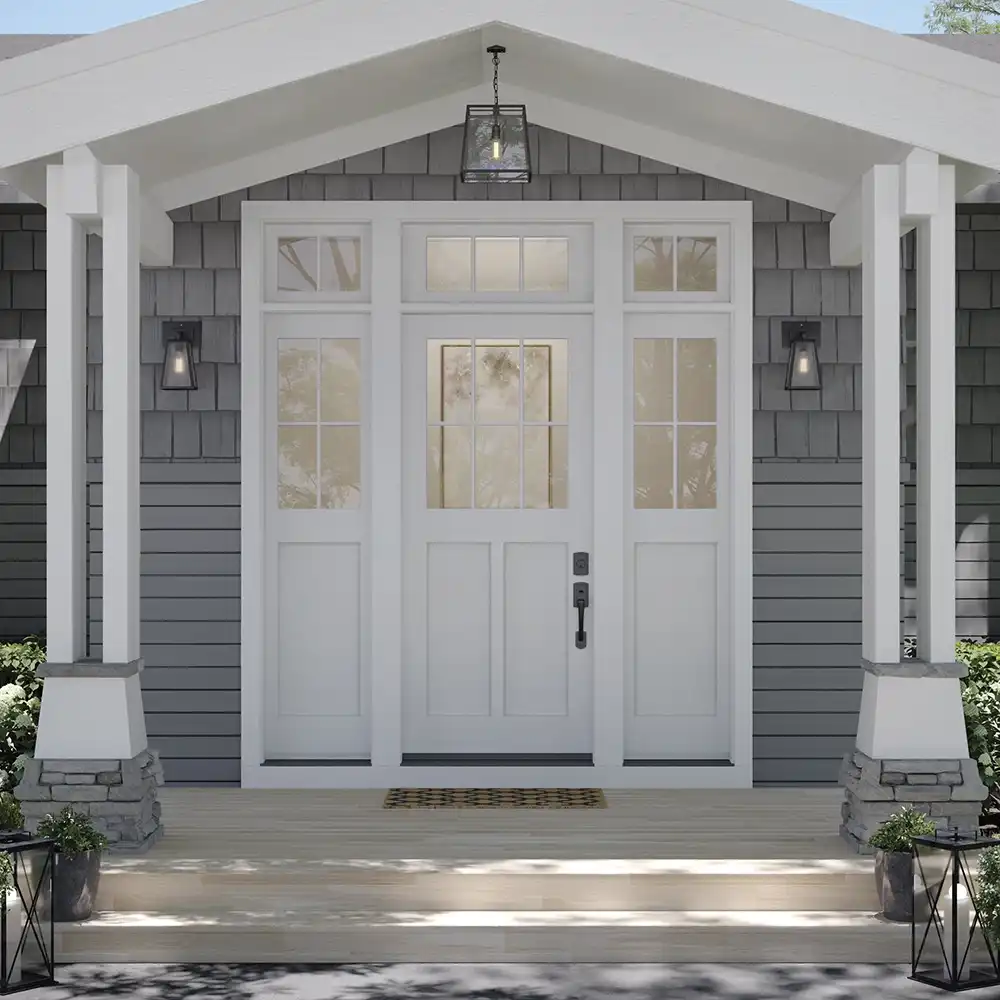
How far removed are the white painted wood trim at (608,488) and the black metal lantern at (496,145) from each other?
3.04ft

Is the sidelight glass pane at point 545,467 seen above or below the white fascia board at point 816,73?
below

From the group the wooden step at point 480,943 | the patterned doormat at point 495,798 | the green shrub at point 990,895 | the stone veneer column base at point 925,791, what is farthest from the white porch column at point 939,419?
the patterned doormat at point 495,798

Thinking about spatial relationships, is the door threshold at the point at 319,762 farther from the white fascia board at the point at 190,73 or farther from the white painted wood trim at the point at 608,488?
the white fascia board at the point at 190,73

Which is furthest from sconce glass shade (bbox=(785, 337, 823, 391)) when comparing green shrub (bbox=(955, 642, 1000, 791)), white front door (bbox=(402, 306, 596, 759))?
green shrub (bbox=(955, 642, 1000, 791))

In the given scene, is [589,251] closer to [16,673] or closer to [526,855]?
[526,855]

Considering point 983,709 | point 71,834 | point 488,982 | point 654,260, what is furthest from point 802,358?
point 71,834

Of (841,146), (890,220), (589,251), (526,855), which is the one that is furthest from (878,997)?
(589,251)

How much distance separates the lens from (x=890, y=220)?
4535mm

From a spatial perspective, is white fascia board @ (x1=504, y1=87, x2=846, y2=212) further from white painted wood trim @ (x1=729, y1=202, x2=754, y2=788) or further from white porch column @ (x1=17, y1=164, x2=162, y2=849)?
white porch column @ (x1=17, y1=164, x2=162, y2=849)

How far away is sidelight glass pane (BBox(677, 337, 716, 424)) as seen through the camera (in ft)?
18.6

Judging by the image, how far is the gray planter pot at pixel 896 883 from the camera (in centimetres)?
416

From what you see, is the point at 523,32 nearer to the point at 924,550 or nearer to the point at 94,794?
the point at 924,550

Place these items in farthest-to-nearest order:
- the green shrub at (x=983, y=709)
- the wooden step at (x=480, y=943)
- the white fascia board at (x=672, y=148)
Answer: the white fascia board at (x=672, y=148) → the green shrub at (x=983, y=709) → the wooden step at (x=480, y=943)

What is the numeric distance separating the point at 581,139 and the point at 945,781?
2.82 meters
